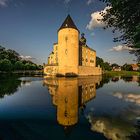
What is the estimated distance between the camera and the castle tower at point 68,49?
50.2m

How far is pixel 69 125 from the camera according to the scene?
22.5 ft

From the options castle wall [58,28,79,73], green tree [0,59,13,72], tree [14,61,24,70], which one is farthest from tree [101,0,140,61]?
tree [14,61,24,70]

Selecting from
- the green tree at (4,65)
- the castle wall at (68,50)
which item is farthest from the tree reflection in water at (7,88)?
the green tree at (4,65)

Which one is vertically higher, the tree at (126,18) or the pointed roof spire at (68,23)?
the pointed roof spire at (68,23)

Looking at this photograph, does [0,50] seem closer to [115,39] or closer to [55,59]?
[55,59]

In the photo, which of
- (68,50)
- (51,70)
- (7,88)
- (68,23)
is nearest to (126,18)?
(7,88)

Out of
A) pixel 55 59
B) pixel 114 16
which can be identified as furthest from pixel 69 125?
pixel 55 59

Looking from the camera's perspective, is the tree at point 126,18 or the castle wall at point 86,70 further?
the castle wall at point 86,70

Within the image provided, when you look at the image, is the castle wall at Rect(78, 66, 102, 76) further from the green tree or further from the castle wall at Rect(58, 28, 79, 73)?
the green tree

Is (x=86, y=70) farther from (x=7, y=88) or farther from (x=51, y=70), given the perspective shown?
(x=7, y=88)

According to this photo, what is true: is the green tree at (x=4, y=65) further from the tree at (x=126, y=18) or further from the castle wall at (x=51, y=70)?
the tree at (x=126, y=18)

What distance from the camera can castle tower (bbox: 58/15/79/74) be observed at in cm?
5025

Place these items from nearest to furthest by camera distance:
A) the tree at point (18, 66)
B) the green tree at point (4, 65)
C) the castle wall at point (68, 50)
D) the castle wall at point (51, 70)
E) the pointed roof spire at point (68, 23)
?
the castle wall at point (68, 50) → the pointed roof spire at point (68, 23) → the castle wall at point (51, 70) → the green tree at point (4, 65) → the tree at point (18, 66)

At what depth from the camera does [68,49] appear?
165 feet
